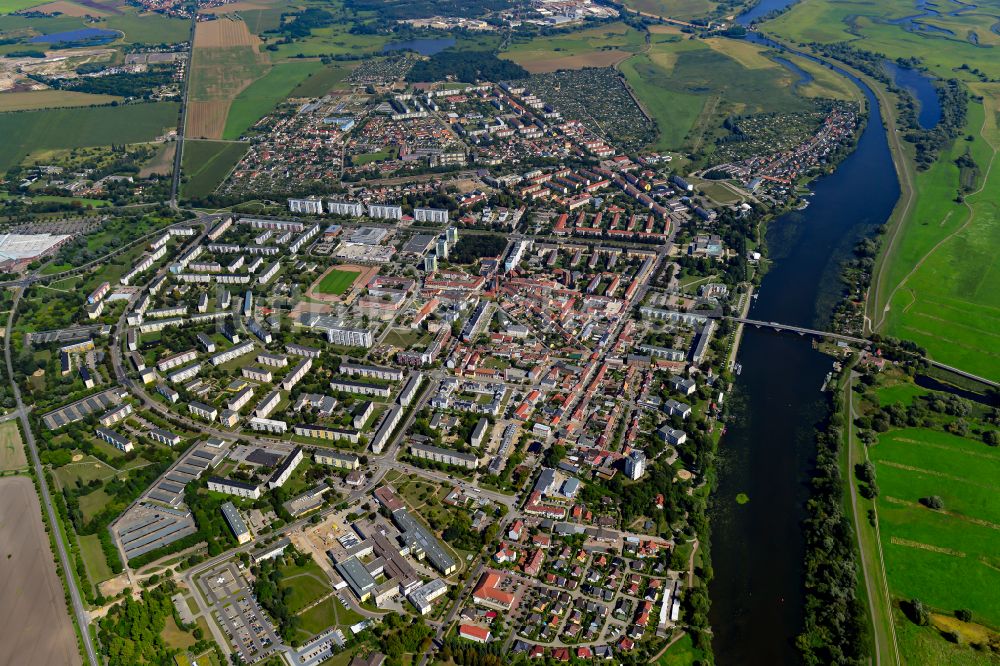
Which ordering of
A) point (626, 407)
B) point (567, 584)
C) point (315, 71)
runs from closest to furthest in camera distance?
point (567, 584), point (626, 407), point (315, 71)

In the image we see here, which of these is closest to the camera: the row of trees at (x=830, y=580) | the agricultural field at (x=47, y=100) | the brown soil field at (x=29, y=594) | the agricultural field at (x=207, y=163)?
the row of trees at (x=830, y=580)

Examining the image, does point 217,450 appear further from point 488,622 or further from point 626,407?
point 626,407

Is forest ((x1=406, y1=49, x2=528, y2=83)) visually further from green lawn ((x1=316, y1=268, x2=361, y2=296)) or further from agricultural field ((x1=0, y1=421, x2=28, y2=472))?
agricultural field ((x1=0, y1=421, x2=28, y2=472))

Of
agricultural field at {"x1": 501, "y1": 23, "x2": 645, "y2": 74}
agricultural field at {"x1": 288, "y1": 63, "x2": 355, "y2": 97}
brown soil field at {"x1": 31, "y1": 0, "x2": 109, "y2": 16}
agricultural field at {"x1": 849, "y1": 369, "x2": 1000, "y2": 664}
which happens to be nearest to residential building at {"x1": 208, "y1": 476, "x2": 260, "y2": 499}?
agricultural field at {"x1": 849, "y1": 369, "x2": 1000, "y2": 664}

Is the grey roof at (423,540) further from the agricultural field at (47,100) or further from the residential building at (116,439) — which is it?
the agricultural field at (47,100)

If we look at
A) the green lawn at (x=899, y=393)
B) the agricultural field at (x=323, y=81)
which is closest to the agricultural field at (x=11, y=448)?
the green lawn at (x=899, y=393)

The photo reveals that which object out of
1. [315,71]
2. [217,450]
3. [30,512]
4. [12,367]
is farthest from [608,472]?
[315,71]
